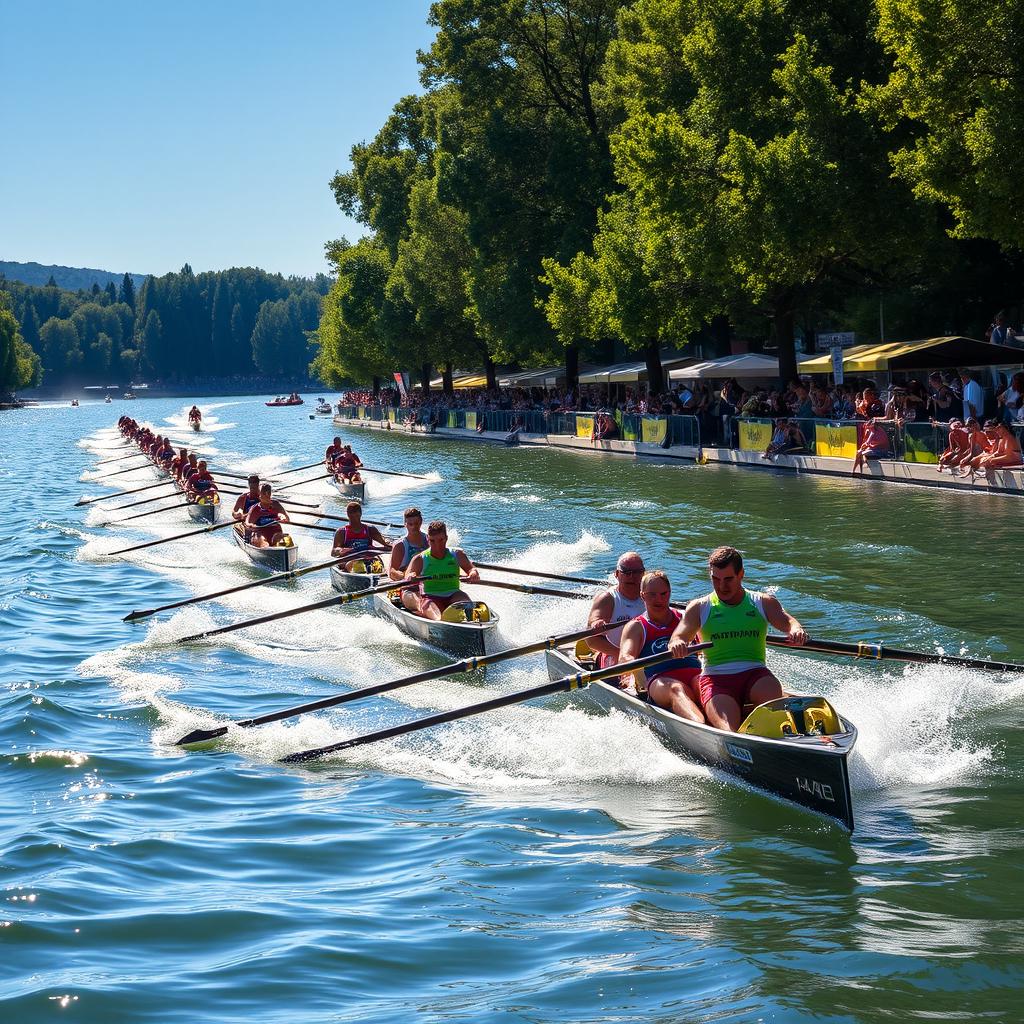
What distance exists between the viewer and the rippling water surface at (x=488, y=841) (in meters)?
7.42

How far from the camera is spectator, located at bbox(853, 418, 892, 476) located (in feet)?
103

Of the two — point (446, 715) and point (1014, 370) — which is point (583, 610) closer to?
point (446, 715)

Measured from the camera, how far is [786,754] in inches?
388

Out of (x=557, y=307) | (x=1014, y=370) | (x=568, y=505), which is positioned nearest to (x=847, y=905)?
(x=568, y=505)

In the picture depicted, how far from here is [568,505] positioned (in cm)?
3144

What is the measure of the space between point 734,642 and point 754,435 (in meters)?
27.6

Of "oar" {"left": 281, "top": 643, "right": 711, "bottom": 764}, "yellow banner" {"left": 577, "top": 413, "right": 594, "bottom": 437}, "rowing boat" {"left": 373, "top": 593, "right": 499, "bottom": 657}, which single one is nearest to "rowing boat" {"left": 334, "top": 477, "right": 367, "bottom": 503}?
"yellow banner" {"left": 577, "top": 413, "right": 594, "bottom": 437}

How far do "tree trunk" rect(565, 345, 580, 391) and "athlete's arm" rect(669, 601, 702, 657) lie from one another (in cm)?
5070

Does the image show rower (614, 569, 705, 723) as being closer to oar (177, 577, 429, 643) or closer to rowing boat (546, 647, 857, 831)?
rowing boat (546, 647, 857, 831)

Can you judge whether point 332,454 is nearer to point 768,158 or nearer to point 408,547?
point 768,158

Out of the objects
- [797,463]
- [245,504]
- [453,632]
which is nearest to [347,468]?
[245,504]

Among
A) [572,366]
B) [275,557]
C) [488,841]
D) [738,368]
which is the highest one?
[572,366]

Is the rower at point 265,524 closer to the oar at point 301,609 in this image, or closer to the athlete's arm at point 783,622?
the oar at point 301,609

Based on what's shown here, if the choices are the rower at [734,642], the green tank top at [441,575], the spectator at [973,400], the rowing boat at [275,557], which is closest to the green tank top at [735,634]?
the rower at [734,642]
